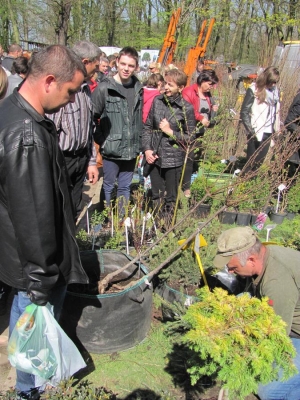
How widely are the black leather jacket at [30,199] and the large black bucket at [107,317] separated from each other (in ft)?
2.53

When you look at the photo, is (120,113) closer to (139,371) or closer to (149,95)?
(149,95)

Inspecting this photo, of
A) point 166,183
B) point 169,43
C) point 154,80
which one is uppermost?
point 169,43

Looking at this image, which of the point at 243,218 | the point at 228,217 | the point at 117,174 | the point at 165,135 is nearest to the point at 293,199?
the point at 243,218

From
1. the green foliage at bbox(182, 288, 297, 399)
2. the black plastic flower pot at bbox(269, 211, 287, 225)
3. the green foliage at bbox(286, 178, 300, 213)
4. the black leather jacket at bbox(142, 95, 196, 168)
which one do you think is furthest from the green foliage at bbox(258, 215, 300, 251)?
the green foliage at bbox(182, 288, 297, 399)

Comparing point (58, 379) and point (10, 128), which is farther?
point (58, 379)

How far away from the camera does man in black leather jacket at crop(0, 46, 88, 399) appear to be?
1646 millimetres

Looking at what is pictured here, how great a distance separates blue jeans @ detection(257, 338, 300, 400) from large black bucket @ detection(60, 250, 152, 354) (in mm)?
945

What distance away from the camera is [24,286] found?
6.18 feet

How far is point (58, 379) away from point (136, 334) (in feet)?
3.04

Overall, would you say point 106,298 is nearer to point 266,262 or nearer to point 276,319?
point 266,262

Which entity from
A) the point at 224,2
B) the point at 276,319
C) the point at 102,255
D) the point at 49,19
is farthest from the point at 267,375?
the point at 49,19

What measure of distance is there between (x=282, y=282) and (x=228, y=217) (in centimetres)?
322

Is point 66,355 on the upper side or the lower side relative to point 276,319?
lower

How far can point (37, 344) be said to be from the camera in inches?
74.4
